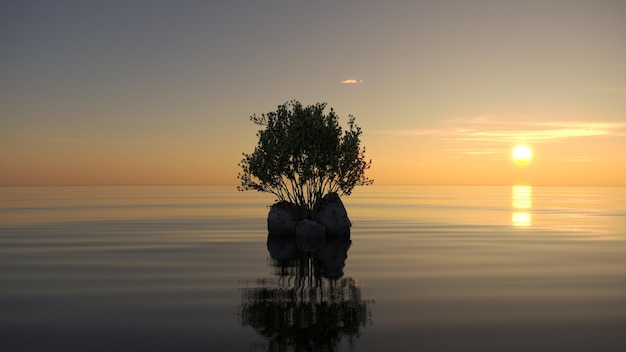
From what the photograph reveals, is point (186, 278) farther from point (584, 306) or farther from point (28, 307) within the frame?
point (584, 306)

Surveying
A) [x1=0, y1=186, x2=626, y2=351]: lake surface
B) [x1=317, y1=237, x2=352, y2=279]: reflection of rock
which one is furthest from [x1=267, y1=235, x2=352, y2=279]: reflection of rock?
[x1=0, y1=186, x2=626, y2=351]: lake surface

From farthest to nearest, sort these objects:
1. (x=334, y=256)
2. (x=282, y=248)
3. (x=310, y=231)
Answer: (x=310, y=231)
(x=282, y=248)
(x=334, y=256)

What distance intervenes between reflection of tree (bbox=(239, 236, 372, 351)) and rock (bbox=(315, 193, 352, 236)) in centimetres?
1668

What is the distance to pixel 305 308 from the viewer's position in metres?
18.7

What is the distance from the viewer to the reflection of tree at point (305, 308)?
48.8ft

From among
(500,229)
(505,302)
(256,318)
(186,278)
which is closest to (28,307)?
(186,278)

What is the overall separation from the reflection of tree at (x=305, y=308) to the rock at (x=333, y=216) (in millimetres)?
16680

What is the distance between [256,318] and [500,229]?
4316 centimetres

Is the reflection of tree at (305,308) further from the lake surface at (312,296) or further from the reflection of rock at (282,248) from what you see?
the reflection of rock at (282,248)

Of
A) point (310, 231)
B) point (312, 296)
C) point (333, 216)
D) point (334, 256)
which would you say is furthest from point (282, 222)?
point (312, 296)

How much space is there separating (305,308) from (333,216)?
29160 millimetres

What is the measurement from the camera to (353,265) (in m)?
29.6

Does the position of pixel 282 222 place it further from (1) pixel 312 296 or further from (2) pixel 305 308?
(2) pixel 305 308

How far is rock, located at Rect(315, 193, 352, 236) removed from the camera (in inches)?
1861
